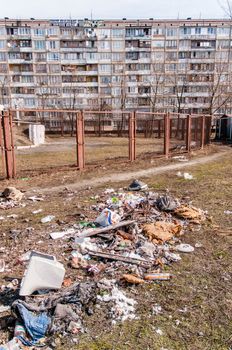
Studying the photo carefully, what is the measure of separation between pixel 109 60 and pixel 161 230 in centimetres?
5875

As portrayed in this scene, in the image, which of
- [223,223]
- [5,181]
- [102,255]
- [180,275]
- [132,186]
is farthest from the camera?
[5,181]

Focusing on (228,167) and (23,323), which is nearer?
(23,323)

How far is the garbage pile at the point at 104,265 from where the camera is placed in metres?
2.96

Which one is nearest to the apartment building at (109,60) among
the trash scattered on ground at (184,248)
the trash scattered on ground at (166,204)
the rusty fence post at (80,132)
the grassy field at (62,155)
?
the grassy field at (62,155)

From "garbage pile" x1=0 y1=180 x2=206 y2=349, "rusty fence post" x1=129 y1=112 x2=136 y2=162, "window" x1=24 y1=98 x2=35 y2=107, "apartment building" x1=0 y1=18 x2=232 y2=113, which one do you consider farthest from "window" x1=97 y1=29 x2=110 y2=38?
"garbage pile" x1=0 y1=180 x2=206 y2=349

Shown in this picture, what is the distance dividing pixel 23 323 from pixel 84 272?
1.20 metres

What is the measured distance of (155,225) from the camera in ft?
17.3

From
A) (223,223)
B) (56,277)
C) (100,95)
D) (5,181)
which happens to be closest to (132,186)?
(223,223)

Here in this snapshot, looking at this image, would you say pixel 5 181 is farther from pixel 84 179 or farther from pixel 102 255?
pixel 102 255

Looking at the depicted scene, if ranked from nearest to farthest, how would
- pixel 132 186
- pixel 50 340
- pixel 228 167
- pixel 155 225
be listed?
pixel 50 340 → pixel 155 225 → pixel 132 186 → pixel 228 167

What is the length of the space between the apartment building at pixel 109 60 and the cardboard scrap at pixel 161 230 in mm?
54498

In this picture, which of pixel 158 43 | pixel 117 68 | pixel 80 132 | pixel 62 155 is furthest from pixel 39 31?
pixel 80 132

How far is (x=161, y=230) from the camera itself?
16.7ft

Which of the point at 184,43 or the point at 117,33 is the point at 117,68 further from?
the point at 184,43
